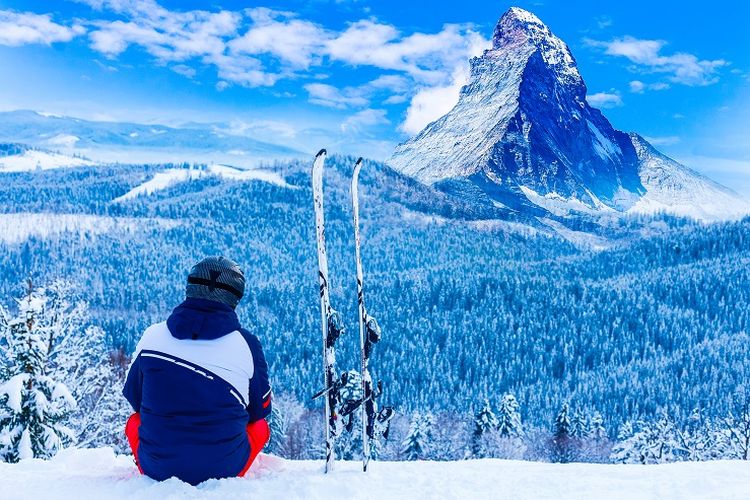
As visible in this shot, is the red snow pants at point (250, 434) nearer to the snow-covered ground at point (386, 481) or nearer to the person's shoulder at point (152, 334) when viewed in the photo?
the snow-covered ground at point (386, 481)

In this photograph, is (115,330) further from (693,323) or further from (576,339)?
(693,323)

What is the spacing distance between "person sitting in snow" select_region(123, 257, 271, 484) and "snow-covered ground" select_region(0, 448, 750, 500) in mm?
335

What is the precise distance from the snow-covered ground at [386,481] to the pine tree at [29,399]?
→ 25.4ft

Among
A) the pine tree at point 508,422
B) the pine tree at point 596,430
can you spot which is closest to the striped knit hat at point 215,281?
the pine tree at point 508,422

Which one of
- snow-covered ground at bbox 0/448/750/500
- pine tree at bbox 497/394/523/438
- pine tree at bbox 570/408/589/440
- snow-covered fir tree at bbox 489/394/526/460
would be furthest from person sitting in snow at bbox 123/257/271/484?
pine tree at bbox 570/408/589/440

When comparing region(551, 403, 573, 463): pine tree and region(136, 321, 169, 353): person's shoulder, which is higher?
region(136, 321, 169, 353): person's shoulder

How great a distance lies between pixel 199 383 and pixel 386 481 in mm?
2306

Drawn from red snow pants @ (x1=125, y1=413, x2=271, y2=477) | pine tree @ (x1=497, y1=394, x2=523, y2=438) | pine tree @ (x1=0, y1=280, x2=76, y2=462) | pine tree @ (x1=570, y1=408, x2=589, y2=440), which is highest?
red snow pants @ (x1=125, y1=413, x2=271, y2=477)

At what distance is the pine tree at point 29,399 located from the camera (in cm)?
1300

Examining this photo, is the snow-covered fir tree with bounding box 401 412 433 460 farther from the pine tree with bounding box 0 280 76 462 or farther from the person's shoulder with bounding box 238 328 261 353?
the person's shoulder with bounding box 238 328 261 353

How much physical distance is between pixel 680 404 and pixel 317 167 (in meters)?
107

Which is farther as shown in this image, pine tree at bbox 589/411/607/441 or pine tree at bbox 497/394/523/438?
pine tree at bbox 589/411/607/441

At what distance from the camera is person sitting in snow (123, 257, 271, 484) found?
464cm

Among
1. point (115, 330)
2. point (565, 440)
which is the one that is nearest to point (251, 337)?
point (565, 440)
